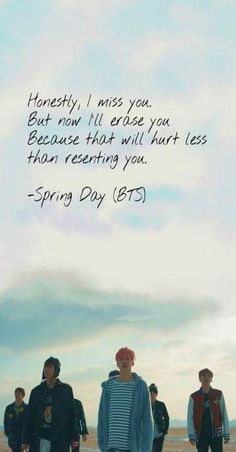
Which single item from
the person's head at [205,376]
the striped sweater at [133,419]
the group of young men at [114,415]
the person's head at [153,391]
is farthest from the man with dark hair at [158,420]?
the striped sweater at [133,419]

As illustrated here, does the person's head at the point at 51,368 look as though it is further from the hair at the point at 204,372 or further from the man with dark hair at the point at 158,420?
the man with dark hair at the point at 158,420

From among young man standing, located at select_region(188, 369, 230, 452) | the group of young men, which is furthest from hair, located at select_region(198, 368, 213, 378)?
young man standing, located at select_region(188, 369, 230, 452)

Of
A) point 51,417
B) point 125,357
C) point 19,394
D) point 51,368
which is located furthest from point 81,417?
point 125,357

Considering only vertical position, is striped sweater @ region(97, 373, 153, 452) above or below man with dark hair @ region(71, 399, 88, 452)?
below

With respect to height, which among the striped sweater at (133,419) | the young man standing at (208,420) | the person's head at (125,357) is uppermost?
the young man standing at (208,420)

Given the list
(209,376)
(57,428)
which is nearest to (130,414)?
(57,428)

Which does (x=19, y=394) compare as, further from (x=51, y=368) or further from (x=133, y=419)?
(x=133, y=419)

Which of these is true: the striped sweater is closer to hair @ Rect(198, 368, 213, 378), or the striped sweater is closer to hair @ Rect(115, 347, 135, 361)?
hair @ Rect(115, 347, 135, 361)
